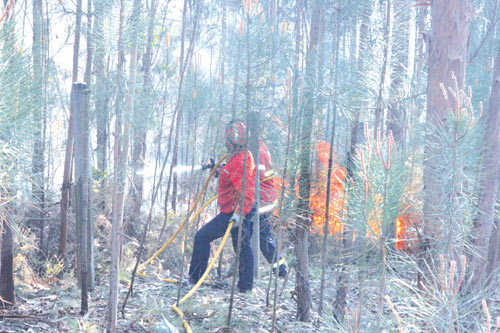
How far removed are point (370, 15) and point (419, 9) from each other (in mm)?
4149

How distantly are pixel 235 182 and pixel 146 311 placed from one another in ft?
4.50

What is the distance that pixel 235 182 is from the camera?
4.20 m

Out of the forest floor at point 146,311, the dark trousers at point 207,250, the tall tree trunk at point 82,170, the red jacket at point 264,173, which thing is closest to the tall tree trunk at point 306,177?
the forest floor at point 146,311

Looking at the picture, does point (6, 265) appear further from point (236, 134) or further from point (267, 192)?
point (267, 192)

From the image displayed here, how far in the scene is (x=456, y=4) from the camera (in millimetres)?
3078

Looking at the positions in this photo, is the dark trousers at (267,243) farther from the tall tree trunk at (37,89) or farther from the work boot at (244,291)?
the tall tree trunk at (37,89)

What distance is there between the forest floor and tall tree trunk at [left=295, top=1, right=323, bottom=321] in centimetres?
14

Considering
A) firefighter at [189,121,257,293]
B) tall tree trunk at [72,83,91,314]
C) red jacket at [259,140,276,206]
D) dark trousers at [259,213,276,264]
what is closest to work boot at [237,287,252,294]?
firefighter at [189,121,257,293]

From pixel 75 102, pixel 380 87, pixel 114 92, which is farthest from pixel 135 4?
pixel 380 87

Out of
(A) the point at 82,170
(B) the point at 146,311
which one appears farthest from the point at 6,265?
(B) the point at 146,311

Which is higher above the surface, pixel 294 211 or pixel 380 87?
pixel 380 87

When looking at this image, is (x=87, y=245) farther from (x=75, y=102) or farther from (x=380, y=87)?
(x=380, y=87)

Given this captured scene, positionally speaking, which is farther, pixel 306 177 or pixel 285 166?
pixel 306 177

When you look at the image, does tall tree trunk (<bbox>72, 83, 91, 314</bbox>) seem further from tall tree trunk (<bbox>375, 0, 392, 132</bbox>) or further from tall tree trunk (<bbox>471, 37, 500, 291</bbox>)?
tall tree trunk (<bbox>471, 37, 500, 291</bbox>)
